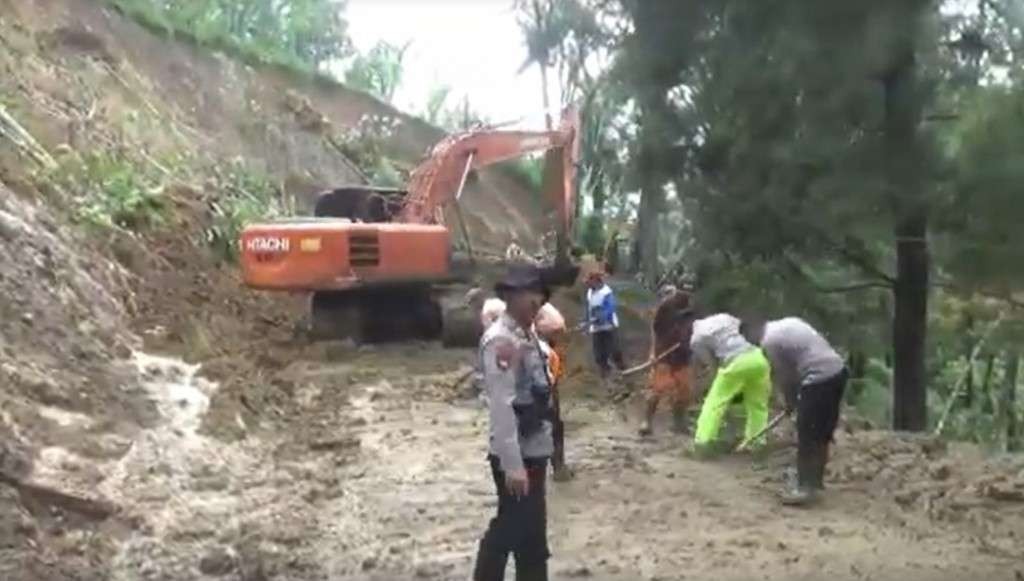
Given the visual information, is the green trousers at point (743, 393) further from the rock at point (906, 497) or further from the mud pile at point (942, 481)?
the rock at point (906, 497)

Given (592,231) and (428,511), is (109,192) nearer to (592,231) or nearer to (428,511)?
(428,511)

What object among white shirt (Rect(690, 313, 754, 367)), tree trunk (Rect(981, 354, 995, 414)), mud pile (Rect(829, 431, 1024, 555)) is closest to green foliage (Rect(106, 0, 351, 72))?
tree trunk (Rect(981, 354, 995, 414))

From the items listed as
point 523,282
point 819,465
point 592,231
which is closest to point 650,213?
point 819,465

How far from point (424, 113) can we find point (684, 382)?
28.1 meters

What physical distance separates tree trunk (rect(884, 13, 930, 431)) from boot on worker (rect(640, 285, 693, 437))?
168 cm

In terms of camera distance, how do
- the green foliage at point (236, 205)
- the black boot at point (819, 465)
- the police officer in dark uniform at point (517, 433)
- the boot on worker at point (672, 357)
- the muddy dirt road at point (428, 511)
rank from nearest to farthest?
the police officer in dark uniform at point (517, 433) → the muddy dirt road at point (428, 511) → the black boot at point (819, 465) → the boot on worker at point (672, 357) → the green foliage at point (236, 205)

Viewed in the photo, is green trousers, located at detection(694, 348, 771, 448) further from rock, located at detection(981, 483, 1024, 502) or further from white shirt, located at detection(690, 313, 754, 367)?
rock, located at detection(981, 483, 1024, 502)

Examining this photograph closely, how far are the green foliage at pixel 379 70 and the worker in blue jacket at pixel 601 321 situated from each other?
82.4ft

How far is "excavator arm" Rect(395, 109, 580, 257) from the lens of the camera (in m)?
17.5

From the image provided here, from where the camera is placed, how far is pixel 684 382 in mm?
11375

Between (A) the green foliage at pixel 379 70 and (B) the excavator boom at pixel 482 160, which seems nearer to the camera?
(B) the excavator boom at pixel 482 160

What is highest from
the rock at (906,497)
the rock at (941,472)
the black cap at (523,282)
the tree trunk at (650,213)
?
the tree trunk at (650,213)

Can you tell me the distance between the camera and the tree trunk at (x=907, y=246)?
893 cm

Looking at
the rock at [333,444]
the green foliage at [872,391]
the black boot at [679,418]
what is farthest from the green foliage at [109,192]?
the green foliage at [872,391]
